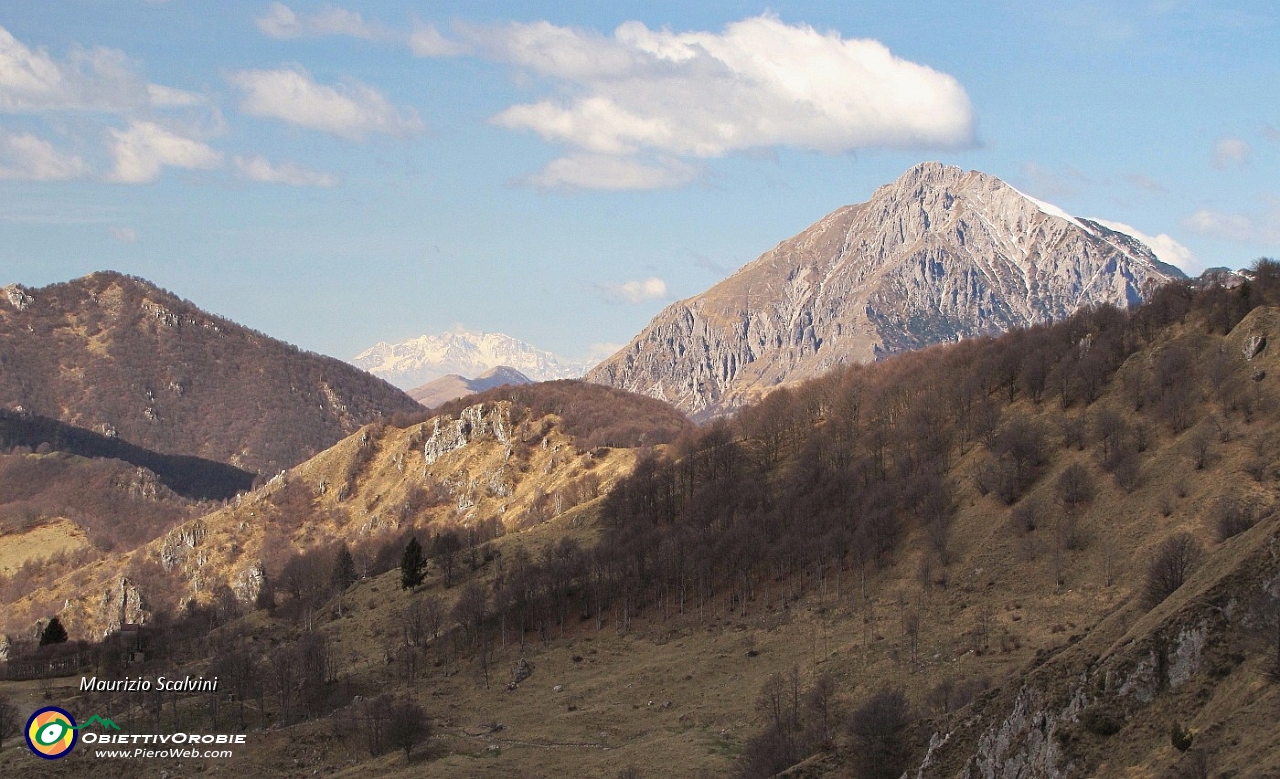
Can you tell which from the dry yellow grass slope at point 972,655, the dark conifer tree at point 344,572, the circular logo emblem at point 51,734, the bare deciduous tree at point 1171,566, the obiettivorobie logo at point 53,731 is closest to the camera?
the dry yellow grass slope at point 972,655

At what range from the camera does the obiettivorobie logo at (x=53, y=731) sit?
83.6 m

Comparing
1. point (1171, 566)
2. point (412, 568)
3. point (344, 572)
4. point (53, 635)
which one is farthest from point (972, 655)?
point (53, 635)

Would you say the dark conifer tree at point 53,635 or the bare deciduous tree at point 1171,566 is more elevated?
the dark conifer tree at point 53,635

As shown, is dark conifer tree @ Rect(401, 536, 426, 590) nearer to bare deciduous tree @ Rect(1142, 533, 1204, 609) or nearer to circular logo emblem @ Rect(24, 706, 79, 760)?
circular logo emblem @ Rect(24, 706, 79, 760)

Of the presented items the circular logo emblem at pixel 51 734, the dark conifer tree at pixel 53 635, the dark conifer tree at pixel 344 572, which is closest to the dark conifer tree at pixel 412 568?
the dark conifer tree at pixel 344 572

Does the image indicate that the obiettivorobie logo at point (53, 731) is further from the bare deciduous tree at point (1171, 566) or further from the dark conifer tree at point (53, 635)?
the bare deciduous tree at point (1171, 566)

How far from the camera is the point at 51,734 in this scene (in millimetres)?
87375

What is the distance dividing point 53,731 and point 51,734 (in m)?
0.58

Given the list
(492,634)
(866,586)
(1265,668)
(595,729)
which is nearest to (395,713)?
(595,729)

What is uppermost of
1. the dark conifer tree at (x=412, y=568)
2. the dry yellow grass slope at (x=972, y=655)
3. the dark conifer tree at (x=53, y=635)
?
the dark conifer tree at (x=412, y=568)

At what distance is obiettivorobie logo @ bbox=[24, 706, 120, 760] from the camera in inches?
3292

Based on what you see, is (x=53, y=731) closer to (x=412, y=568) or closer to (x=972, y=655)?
(x=412, y=568)

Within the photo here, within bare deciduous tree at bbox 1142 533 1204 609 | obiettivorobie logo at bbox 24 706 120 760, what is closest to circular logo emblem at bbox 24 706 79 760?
obiettivorobie logo at bbox 24 706 120 760

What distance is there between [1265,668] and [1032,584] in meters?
64.1
